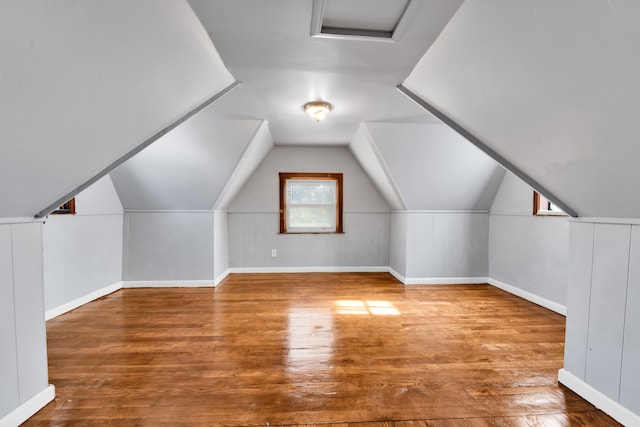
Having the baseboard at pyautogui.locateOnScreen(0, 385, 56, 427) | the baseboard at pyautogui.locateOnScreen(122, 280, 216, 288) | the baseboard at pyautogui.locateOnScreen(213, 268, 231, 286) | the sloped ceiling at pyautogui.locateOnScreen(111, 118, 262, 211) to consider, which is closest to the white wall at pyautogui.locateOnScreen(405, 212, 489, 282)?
the sloped ceiling at pyautogui.locateOnScreen(111, 118, 262, 211)

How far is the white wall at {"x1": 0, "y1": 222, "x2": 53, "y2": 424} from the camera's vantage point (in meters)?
1.44

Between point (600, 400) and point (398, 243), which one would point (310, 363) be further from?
point (398, 243)

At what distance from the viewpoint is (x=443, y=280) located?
4.16 metres

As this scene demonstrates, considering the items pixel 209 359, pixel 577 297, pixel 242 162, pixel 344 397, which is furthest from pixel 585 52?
pixel 242 162

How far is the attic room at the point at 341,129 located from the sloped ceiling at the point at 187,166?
2cm

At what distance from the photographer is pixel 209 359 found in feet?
6.94

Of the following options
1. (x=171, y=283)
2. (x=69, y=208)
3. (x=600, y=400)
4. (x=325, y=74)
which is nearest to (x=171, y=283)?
(x=171, y=283)

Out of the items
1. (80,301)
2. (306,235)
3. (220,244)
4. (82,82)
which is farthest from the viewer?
(306,235)

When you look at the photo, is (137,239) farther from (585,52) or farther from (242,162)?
(585,52)

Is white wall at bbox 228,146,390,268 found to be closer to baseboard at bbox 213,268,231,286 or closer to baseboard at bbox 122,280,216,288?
baseboard at bbox 213,268,231,286

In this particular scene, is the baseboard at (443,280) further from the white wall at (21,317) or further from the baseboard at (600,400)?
the white wall at (21,317)

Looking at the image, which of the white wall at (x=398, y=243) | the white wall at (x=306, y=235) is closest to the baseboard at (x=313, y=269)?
the white wall at (x=306, y=235)

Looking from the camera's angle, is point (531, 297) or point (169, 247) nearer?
point (531, 297)

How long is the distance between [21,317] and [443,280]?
14.2 feet
